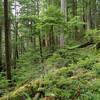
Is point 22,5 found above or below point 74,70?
above

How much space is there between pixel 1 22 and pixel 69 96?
15.8 m

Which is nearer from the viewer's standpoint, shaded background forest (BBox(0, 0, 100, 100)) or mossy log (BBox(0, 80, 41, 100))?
mossy log (BBox(0, 80, 41, 100))

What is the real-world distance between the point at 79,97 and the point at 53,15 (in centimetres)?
1040

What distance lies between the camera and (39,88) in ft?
22.9

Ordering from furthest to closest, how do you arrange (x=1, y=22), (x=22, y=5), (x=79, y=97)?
1. (x=22, y=5)
2. (x=1, y=22)
3. (x=79, y=97)

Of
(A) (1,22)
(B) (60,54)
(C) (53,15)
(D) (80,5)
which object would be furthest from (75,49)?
(D) (80,5)

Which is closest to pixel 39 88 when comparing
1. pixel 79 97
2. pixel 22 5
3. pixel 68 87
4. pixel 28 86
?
pixel 28 86

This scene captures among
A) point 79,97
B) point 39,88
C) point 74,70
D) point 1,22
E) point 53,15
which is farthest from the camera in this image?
point 1,22

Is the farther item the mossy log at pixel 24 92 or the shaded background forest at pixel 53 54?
the shaded background forest at pixel 53 54

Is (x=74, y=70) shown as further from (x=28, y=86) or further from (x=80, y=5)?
(x=80, y=5)

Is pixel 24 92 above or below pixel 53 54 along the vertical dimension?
below

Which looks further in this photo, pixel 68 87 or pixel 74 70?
pixel 74 70

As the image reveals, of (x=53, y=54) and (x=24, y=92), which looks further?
(x=53, y=54)

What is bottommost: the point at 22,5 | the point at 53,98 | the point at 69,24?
the point at 53,98
